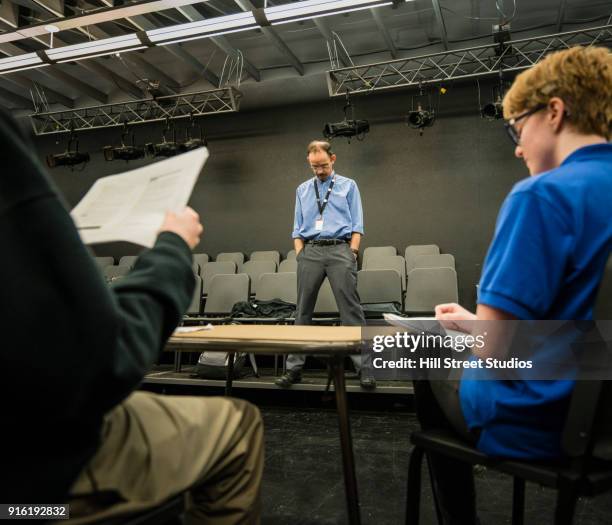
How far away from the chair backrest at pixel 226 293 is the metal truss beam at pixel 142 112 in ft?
8.83

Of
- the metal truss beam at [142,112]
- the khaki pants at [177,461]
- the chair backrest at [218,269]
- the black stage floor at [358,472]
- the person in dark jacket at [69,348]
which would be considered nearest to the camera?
the person in dark jacket at [69,348]

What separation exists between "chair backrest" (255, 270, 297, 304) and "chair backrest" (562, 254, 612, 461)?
3.48 metres

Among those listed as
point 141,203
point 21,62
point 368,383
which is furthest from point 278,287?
point 21,62

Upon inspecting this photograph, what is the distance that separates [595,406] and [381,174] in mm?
5611

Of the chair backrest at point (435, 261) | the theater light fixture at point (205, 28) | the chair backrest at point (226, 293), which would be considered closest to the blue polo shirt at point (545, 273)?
the chair backrest at point (226, 293)

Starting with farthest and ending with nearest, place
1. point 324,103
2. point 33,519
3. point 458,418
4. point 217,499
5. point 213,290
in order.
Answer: point 324,103 < point 213,290 < point 458,418 < point 217,499 < point 33,519

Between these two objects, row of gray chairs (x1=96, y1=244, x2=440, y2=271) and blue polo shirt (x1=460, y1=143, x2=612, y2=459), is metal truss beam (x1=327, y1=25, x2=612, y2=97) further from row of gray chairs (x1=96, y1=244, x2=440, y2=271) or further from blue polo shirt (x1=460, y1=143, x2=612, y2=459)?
blue polo shirt (x1=460, y1=143, x2=612, y2=459)

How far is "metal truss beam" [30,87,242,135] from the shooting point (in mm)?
6227

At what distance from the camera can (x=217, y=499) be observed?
0.74m

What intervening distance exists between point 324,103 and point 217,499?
245 inches

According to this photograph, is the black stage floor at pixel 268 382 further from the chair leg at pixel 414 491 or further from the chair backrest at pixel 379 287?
the chair leg at pixel 414 491

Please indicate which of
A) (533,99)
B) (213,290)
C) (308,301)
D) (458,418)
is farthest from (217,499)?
(213,290)

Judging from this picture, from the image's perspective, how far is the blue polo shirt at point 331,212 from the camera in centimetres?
356

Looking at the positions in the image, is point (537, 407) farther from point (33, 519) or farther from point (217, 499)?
point (33, 519)
